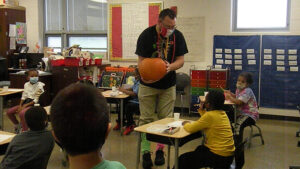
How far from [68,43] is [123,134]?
4396 mm

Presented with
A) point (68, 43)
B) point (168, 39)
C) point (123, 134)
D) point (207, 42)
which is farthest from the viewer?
point (68, 43)

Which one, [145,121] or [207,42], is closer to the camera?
[145,121]

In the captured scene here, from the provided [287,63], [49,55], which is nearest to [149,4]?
[49,55]

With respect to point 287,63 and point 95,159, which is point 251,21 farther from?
point 95,159

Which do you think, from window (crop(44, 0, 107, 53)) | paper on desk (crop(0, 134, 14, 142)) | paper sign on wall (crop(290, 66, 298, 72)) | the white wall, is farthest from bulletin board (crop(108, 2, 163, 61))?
paper on desk (crop(0, 134, 14, 142))

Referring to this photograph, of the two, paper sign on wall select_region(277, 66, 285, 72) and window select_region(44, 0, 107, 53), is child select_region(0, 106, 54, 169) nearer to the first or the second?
paper sign on wall select_region(277, 66, 285, 72)

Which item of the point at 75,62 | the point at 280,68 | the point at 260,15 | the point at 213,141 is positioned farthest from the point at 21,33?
the point at 213,141

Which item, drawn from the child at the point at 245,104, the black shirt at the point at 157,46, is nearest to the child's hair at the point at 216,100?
the black shirt at the point at 157,46

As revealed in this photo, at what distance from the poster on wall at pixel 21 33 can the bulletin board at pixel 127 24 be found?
2555 millimetres

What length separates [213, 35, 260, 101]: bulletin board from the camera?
6.75 m

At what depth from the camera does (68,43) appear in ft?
29.7

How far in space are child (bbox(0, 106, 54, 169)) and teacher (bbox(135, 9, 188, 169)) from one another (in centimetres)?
129

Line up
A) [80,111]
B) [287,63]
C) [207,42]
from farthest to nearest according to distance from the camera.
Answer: [207,42] < [287,63] < [80,111]

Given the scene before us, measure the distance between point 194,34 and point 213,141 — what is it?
449cm
